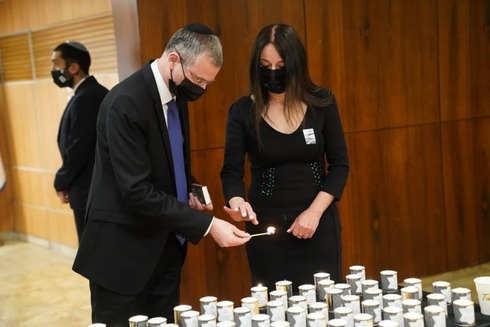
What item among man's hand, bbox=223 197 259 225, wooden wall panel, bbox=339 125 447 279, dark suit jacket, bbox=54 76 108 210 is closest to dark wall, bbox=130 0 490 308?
wooden wall panel, bbox=339 125 447 279

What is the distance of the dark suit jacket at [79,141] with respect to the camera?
463cm

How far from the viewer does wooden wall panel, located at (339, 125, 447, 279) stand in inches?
192

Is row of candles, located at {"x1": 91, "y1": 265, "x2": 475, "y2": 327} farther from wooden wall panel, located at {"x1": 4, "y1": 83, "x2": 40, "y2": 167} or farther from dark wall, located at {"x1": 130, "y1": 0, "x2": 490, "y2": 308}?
wooden wall panel, located at {"x1": 4, "y1": 83, "x2": 40, "y2": 167}

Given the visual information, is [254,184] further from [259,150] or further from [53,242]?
[53,242]

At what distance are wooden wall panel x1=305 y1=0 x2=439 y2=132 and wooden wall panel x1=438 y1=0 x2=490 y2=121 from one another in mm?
89

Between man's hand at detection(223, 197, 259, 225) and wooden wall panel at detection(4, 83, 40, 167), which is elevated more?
wooden wall panel at detection(4, 83, 40, 167)

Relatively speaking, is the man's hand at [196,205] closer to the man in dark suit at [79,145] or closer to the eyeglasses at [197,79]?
the eyeglasses at [197,79]

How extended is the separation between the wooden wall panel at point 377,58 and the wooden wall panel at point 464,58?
0.09m

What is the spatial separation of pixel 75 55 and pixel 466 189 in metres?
2.95

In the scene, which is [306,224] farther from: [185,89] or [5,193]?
[5,193]

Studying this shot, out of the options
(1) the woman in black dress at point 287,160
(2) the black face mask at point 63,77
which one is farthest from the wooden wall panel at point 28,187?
(1) the woman in black dress at point 287,160

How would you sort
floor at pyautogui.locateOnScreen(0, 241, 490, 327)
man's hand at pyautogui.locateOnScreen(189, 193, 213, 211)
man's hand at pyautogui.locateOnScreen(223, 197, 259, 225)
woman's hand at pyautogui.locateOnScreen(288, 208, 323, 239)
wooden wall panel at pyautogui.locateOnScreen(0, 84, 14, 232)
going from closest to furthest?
man's hand at pyautogui.locateOnScreen(189, 193, 213, 211)
man's hand at pyautogui.locateOnScreen(223, 197, 259, 225)
woman's hand at pyautogui.locateOnScreen(288, 208, 323, 239)
floor at pyautogui.locateOnScreen(0, 241, 490, 327)
wooden wall panel at pyautogui.locateOnScreen(0, 84, 14, 232)

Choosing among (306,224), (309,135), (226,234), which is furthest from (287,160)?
(226,234)

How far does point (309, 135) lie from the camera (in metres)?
3.06
